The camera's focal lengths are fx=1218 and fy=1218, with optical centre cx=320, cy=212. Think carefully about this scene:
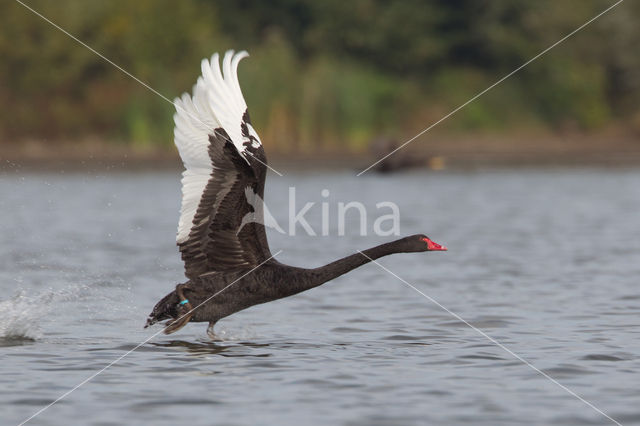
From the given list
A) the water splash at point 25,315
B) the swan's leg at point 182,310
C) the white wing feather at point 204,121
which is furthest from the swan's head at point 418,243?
the water splash at point 25,315

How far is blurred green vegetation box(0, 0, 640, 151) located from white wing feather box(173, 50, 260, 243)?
90.6 feet

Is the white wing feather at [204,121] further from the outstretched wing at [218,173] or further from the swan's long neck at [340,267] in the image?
the swan's long neck at [340,267]

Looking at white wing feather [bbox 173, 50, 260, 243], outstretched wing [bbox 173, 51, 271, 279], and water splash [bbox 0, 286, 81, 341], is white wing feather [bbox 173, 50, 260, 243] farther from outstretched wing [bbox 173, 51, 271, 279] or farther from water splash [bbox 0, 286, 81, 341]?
water splash [bbox 0, 286, 81, 341]

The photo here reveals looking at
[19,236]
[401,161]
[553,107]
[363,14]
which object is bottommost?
[19,236]

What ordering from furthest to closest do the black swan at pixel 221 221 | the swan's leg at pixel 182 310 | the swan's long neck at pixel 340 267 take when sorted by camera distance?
the swan's long neck at pixel 340 267 < the swan's leg at pixel 182 310 < the black swan at pixel 221 221

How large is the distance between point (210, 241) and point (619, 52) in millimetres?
40393

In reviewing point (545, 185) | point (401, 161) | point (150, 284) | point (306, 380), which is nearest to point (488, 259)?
point (150, 284)

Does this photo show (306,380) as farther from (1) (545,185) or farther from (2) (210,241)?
(1) (545,185)

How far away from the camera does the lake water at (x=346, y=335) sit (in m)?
7.98

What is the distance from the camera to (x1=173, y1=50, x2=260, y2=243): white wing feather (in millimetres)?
9789

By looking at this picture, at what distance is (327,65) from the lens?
4134 cm

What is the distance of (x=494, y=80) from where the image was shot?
163 ft

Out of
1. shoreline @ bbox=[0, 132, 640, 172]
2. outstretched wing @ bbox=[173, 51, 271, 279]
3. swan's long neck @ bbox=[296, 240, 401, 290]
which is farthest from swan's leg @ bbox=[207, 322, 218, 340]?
shoreline @ bbox=[0, 132, 640, 172]

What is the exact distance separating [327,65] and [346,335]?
102 feet
